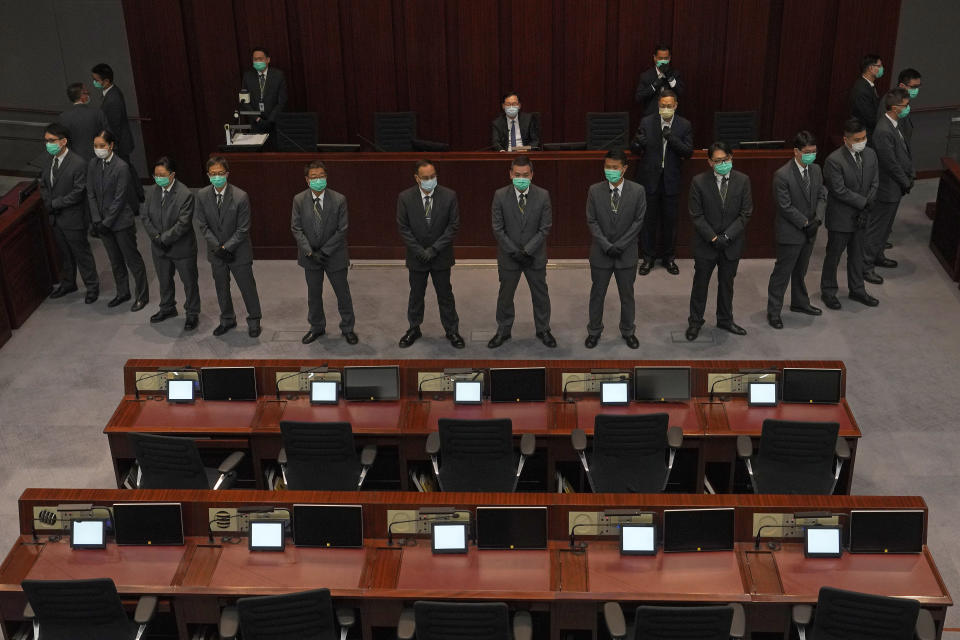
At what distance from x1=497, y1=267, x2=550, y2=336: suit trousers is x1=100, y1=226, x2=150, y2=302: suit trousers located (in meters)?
3.40

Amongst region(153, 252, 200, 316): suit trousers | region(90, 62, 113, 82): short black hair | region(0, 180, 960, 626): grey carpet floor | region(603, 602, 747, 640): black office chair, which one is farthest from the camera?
region(90, 62, 113, 82): short black hair

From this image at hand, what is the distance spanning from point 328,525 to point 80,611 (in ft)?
4.51

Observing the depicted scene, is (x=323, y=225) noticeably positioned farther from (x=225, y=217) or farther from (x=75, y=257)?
(x=75, y=257)

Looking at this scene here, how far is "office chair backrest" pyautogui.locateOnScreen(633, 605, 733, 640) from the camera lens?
5.67m

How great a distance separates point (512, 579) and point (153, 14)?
8.75m

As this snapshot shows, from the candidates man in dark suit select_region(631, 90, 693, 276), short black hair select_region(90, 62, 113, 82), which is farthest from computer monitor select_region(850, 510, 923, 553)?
short black hair select_region(90, 62, 113, 82)

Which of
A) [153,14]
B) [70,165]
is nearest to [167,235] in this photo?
[70,165]

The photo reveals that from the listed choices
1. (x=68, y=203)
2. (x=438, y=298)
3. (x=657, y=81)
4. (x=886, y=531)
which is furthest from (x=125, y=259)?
(x=886, y=531)

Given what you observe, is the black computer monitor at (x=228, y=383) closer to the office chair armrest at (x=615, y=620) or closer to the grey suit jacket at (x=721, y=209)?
the office chair armrest at (x=615, y=620)

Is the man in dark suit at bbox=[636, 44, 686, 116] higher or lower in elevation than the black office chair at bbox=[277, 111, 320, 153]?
higher

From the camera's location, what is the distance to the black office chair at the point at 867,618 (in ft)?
18.7

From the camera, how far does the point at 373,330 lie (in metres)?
10.3

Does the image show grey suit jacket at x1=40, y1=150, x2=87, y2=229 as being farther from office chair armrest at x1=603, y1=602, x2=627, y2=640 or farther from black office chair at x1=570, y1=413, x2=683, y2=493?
office chair armrest at x1=603, y1=602, x2=627, y2=640

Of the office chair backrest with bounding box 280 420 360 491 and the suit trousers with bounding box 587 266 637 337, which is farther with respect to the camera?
the suit trousers with bounding box 587 266 637 337
